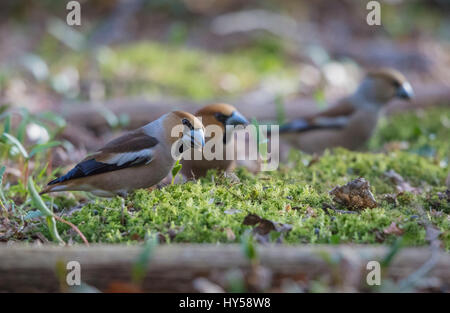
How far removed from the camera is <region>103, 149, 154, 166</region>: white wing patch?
4055 mm

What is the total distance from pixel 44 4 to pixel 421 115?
10.3 metres

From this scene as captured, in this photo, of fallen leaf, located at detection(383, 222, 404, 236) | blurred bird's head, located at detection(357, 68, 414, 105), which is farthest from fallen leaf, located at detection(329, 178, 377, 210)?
blurred bird's head, located at detection(357, 68, 414, 105)

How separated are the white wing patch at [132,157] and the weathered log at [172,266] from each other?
1.24 metres

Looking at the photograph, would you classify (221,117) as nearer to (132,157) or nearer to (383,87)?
(132,157)

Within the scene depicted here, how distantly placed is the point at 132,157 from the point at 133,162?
0.05 meters

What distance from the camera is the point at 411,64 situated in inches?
454

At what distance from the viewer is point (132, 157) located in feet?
13.3

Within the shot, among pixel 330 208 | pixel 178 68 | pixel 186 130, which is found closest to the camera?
pixel 330 208

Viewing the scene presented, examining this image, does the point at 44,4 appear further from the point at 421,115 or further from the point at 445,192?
the point at 445,192

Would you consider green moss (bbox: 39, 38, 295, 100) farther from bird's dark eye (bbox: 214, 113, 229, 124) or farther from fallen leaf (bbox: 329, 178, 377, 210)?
fallen leaf (bbox: 329, 178, 377, 210)

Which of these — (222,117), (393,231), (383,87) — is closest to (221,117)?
(222,117)

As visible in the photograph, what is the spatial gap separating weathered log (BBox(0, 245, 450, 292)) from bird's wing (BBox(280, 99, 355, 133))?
4290 mm

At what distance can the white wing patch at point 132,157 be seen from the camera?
4.05m
